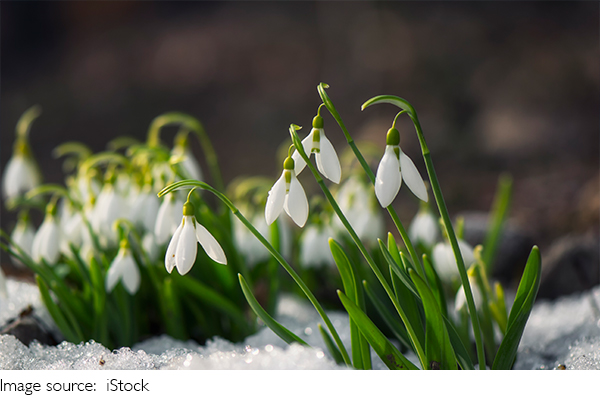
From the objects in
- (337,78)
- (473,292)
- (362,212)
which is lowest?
(473,292)

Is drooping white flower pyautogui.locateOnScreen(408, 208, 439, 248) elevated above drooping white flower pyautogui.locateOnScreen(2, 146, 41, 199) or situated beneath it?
situated beneath

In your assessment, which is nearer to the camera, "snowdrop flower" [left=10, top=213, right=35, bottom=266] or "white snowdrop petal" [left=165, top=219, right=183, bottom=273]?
"white snowdrop petal" [left=165, top=219, right=183, bottom=273]

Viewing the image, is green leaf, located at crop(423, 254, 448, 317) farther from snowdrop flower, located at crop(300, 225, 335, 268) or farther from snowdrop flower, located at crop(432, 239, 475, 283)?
snowdrop flower, located at crop(300, 225, 335, 268)

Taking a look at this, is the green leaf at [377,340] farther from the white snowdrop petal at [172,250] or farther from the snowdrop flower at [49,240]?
the snowdrop flower at [49,240]

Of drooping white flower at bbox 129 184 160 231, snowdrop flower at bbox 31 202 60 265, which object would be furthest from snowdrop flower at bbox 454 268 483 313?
snowdrop flower at bbox 31 202 60 265

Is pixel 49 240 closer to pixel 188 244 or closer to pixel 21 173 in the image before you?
pixel 21 173

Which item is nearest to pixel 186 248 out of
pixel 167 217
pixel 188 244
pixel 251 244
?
pixel 188 244
